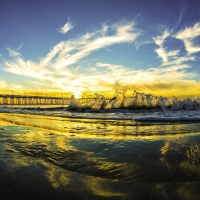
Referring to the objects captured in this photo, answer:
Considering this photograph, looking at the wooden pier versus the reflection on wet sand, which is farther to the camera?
the wooden pier

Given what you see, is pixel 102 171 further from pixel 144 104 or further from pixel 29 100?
pixel 29 100

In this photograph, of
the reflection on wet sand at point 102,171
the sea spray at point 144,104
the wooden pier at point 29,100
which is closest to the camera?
the reflection on wet sand at point 102,171

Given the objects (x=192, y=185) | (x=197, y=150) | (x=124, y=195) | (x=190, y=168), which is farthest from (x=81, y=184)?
(x=197, y=150)

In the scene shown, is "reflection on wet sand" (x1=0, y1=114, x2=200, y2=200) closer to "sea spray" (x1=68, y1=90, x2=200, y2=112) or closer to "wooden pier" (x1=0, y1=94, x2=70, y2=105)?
"sea spray" (x1=68, y1=90, x2=200, y2=112)

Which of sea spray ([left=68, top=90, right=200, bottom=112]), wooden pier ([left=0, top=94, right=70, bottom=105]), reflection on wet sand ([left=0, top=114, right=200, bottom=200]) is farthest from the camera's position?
wooden pier ([left=0, top=94, right=70, bottom=105])

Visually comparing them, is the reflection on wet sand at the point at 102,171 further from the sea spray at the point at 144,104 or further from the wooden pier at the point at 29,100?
the wooden pier at the point at 29,100

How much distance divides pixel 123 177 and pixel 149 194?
0.50 metres

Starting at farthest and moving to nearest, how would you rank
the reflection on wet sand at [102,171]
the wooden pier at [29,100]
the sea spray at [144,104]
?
the wooden pier at [29,100] → the sea spray at [144,104] → the reflection on wet sand at [102,171]

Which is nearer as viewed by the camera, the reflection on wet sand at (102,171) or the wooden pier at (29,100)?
the reflection on wet sand at (102,171)

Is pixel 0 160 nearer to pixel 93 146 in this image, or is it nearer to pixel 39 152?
pixel 39 152

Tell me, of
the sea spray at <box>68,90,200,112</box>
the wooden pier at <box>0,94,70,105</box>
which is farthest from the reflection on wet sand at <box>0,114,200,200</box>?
the wooden pier at <box>0,94,70,105</box>

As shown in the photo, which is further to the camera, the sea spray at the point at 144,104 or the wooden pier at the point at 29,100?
the wooden pier at the point at 29,100

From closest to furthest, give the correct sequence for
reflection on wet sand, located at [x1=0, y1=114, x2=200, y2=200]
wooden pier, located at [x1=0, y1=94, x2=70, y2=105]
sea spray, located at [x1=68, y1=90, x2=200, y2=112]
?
reflection on wet sand, located at [x1=0, y1=114, x2=200, y2=200]
sea spray, located at [x1=68, y1=90, x2=200, y2=112]
wooden pier, located at [x1=0, y1=94, x2=70, y2=105]

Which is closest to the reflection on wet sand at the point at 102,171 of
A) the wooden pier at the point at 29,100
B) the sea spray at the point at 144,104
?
the sea spray at the point at 144,104
